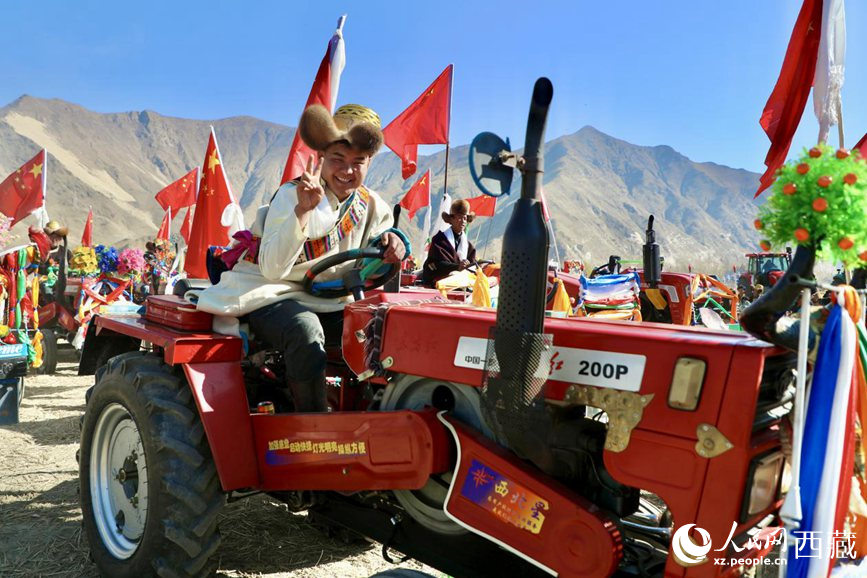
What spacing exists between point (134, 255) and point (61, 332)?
180 centimetres

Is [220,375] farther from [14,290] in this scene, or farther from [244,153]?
[244,153]

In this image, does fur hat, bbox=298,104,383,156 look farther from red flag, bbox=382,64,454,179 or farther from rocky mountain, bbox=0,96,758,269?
rocky mountain, bbox=0,96,758,269

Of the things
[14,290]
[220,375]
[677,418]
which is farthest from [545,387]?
[14,290]

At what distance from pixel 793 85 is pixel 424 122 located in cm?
605

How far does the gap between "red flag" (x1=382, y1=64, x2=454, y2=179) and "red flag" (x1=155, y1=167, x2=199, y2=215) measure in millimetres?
5439

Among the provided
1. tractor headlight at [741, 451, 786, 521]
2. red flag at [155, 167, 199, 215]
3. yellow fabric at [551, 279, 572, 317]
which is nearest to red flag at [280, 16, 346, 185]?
yellow fabric at [551, 279, 572, 317]

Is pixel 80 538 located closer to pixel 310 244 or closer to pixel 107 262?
pixel 310 244

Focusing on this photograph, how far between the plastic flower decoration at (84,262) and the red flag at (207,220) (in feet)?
11.3

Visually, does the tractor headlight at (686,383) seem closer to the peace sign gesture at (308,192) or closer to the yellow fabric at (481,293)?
the peace sign gesture at (308,192)

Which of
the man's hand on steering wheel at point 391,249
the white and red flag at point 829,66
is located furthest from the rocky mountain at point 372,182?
the man's hand on steering wheel at point 391,249

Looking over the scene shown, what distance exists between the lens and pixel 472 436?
213 cm

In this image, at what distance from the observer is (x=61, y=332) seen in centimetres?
1087

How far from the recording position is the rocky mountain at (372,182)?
88.1m

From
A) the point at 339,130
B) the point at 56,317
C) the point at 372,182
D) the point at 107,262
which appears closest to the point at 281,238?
the point at 339,130
